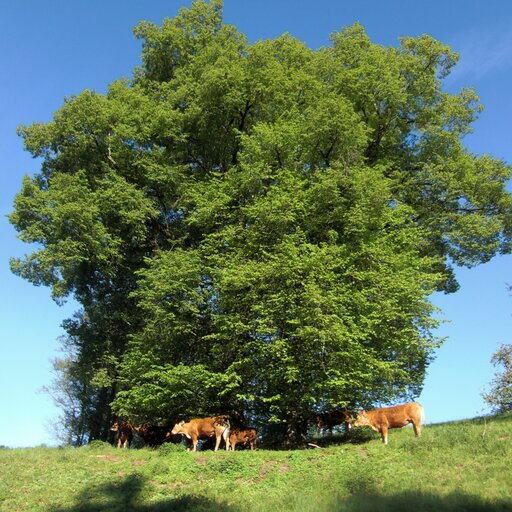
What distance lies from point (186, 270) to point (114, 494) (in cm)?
935

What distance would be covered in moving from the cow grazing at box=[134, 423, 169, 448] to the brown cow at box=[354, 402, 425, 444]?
31.7ft

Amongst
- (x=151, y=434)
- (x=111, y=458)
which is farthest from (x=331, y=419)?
(x=111, y=458)

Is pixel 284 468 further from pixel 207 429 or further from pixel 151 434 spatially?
pixel 151 434

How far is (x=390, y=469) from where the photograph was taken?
1302cm

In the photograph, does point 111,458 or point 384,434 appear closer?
point 384,434

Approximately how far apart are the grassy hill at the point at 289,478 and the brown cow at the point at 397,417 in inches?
23.6

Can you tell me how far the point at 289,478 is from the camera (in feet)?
45.3

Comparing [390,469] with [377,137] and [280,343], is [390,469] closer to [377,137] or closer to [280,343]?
[280,343]

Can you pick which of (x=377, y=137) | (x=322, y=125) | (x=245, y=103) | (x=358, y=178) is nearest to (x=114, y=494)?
(x=358, y=178)

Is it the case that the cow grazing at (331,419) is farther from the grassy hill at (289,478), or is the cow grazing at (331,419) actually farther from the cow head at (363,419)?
the cow head at (363,419)

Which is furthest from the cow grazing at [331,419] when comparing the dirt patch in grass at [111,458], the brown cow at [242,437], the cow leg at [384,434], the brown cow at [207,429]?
the dirt patch in grass at [111,458]

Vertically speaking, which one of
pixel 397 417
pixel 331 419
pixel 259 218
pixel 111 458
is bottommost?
pixel 111 458

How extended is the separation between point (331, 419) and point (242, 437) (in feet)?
11.9

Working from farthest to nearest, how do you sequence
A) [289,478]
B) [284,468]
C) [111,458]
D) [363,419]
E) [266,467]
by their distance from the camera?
[111,458] → [363,419] → [266,467] → [284,468] → [289,478]
